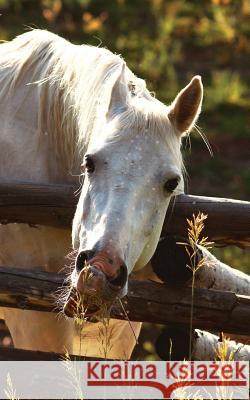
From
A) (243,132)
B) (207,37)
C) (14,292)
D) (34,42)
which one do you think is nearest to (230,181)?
(243,132)

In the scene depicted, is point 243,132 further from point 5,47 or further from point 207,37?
point 5,47

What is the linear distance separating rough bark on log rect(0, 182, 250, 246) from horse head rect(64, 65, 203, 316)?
9.6 inches

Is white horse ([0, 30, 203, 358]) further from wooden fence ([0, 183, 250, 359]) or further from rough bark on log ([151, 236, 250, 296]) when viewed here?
rough bark on log ([151, 236, 250, 296])

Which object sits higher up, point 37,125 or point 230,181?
point 230,181

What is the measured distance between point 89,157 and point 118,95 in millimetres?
397

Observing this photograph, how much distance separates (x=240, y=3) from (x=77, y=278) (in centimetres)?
1035

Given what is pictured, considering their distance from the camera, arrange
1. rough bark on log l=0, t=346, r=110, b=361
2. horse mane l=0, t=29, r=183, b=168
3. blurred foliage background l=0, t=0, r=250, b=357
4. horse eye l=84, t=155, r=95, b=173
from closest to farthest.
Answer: horse eye l=84, t=155, r=95, b=173
rough bark on log l=0, t=346, r=110, b=361
horse mane l=0, t=29, r=183, b=168
blurred foliage background l=0, t=0, r=250, b=357

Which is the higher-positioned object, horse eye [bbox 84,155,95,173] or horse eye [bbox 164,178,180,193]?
horse eye [bbox 84,155,95,173]

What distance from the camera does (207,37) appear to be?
43.3 feet

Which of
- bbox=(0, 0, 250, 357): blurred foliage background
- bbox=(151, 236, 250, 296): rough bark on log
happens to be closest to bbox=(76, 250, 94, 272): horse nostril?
bbox=(151, 236, 250, 296): rough bark on log

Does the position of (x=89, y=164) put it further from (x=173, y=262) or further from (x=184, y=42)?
(x=184, y=42)

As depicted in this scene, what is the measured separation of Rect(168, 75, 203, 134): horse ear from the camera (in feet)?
14.3

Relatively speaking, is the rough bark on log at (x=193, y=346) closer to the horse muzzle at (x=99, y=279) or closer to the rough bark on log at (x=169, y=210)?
the rough bark on log at (x=169, y=210)

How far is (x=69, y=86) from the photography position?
15.8ft
